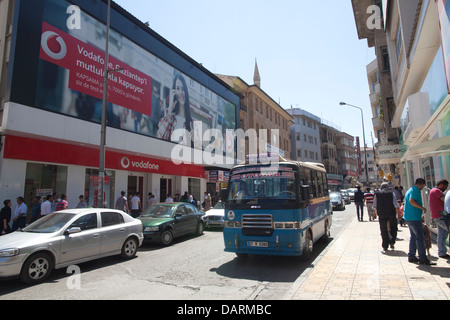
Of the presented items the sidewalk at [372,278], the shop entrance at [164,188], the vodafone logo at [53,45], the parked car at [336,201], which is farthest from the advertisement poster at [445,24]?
the parked car at [336,201]

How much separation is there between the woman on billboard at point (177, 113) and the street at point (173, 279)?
1212 centimetres

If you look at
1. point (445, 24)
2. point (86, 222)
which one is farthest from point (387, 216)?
point (86, 222)

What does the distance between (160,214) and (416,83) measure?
441 inches

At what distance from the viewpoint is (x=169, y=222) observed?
10.6 metres

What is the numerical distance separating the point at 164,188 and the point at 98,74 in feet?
29.8

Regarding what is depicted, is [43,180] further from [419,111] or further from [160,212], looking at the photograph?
[419,111]

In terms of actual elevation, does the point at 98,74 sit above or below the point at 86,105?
above

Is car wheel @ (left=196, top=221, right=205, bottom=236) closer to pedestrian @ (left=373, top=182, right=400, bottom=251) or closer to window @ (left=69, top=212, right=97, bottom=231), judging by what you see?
window @ (left=69, top=212, right=97, bottom=231)

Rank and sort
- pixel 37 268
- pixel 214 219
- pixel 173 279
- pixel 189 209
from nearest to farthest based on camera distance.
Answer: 1. pixel 37 268
2. pixel 173 279
3. pixel 189 209
4. pixel 214 219

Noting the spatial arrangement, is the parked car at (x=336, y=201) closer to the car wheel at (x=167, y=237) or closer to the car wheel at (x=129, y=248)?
the car wheel at (x=167, y=237)

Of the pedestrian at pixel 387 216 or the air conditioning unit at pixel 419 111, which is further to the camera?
the air conditioning unit at pixel 419 111

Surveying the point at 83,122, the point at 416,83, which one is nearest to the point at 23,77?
the point at 83,122

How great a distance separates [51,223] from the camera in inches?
276

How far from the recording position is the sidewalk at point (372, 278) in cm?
464
